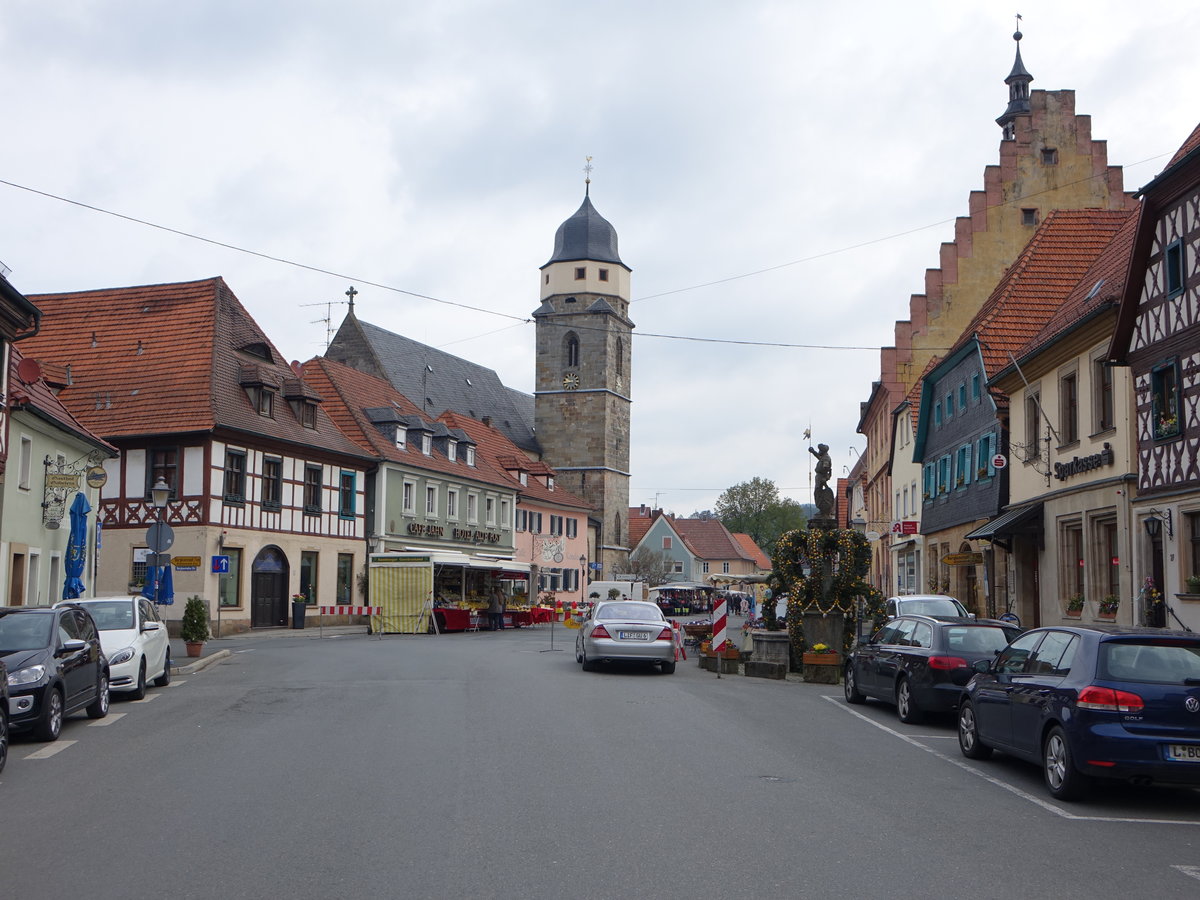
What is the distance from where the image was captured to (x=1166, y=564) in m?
20.8

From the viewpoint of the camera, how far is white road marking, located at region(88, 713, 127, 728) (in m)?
14.5

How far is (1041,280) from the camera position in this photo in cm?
3262

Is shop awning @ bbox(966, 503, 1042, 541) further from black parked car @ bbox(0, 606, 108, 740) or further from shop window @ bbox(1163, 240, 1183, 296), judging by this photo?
black parked car @ bbox(0, 606, 108, 740)

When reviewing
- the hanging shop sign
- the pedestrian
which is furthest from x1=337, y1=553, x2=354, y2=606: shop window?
the hanging shop sign

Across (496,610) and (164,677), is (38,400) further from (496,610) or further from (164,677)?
(496,610)

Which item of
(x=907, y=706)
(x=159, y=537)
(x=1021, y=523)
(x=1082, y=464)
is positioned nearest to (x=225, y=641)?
(x=159, y=537)

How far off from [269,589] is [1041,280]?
2687cm

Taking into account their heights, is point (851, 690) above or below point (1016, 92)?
below

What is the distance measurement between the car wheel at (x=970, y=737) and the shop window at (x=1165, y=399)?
10.4 meters

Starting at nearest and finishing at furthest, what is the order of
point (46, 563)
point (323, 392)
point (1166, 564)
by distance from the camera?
1. point (1166, 564)
2. point (46, 563)
3. point (323, 392)

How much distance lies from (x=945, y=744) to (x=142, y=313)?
3751cm

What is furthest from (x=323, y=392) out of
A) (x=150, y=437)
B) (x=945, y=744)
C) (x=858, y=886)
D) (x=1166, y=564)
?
(x=858, y=886)

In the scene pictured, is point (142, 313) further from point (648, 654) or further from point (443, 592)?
point (648, 654)

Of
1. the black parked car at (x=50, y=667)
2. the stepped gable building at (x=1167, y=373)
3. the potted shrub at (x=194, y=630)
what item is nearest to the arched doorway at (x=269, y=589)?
the potted shrub at (x=194, y=630)
